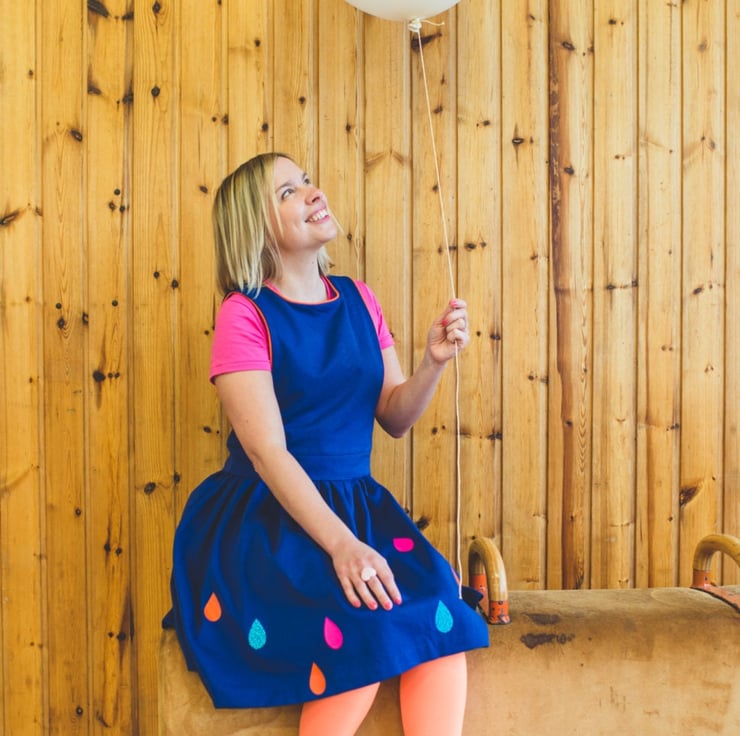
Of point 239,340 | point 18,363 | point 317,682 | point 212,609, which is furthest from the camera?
point 18,363

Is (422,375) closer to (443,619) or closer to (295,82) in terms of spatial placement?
(443,619)

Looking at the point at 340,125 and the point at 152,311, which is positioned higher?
the point at 340,125

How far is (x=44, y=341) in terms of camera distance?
1722mm

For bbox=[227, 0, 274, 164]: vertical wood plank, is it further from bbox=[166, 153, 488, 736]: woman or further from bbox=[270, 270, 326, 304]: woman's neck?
bbox=[270, 270, 326, 304]: woman's neck

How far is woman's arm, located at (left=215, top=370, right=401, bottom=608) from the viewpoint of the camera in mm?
1177

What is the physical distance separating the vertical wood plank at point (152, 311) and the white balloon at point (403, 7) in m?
0.50

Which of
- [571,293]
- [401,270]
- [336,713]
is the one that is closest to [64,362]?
[401,270]

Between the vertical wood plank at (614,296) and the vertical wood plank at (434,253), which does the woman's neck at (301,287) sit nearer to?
the vertical wood plank at (434,253)

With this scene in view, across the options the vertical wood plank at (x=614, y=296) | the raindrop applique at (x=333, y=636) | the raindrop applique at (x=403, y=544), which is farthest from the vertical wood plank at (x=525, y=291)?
the raindrop applique at (x=333, y=636)

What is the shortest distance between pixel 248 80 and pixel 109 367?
0.74m

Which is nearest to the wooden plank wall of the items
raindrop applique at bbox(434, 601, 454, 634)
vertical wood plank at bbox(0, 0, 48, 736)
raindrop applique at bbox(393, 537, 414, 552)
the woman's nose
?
vertical wood plank at bbox(0, 0, 48, 736)

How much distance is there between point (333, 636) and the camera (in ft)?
3.72

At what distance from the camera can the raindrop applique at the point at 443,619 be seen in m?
1.16

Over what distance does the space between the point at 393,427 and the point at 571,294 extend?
583 millimetres
